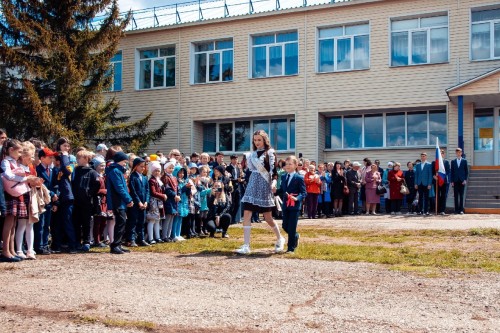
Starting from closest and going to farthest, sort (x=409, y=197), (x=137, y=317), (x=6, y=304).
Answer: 1. (x=137, y=317)
2. (x=6, y=304)
3. (x=409, y=197)

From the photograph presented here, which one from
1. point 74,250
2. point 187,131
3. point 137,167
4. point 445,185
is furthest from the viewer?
point 187,131

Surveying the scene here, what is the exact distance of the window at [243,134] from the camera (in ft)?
90.9

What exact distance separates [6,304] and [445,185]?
16.7 metres

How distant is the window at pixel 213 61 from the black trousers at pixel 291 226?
60.9ft

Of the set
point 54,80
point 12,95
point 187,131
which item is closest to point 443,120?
point 187,131

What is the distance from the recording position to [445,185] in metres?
20.2

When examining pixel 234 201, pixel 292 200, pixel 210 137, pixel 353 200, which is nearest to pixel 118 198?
Result: pixel 292 200

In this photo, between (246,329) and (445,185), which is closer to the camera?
(246,329)

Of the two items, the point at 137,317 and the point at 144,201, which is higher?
the point at 144,201

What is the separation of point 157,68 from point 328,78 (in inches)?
359

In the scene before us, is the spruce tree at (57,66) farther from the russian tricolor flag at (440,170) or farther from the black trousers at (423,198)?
the russian tricolor flag at (440,170)

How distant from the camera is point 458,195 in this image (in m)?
20.8

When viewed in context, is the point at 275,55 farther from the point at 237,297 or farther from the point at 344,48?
the point at 237,297

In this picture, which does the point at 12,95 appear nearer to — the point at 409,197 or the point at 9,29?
the point at 9,29
